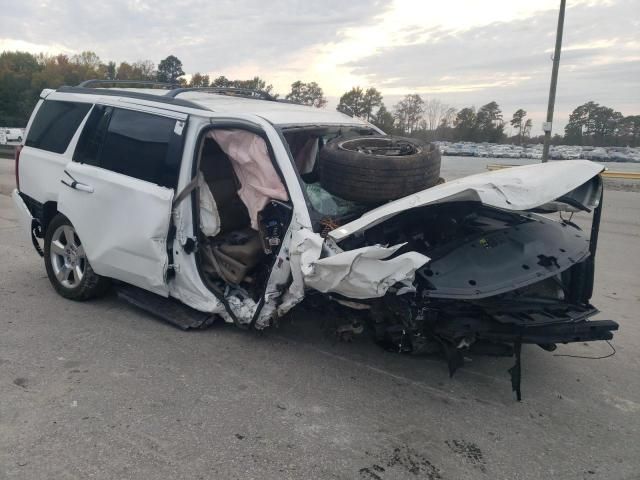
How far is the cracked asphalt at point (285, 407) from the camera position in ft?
8.84

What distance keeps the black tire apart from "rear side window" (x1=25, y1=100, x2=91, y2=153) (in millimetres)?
713

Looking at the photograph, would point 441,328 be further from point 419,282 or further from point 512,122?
point 512,122

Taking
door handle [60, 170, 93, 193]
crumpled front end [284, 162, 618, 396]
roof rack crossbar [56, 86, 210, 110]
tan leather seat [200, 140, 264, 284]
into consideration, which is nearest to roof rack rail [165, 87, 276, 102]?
roof rack crossbar [56, 86, 210, 110]

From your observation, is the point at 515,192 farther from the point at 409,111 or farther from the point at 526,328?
the point at 409,111

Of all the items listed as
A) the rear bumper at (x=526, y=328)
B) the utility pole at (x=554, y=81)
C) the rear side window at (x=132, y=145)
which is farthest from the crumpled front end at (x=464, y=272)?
the utility pole at (x=554, y=81)

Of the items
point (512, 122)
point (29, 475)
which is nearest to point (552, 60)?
point (29, 475)

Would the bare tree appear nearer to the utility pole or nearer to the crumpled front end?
the utility pole

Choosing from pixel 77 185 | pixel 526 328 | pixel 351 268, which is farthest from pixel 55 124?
pixel 526 328

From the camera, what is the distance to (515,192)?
329 cm

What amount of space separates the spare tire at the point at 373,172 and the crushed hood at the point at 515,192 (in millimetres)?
409

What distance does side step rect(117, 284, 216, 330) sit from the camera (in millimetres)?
4258

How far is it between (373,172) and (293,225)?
0.75 metres

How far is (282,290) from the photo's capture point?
12.2ft

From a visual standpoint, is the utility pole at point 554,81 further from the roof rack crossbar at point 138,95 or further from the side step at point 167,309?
the side step at point 167,309
